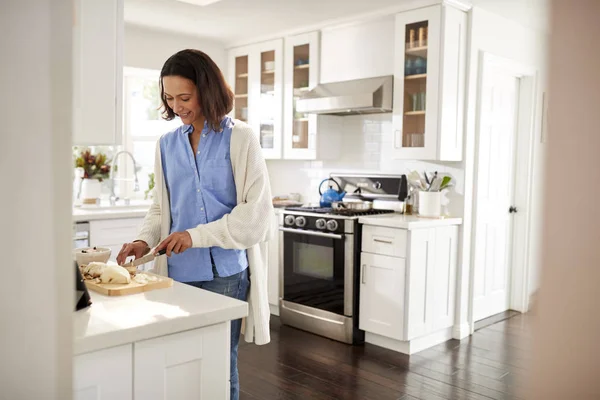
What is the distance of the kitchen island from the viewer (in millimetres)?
1260

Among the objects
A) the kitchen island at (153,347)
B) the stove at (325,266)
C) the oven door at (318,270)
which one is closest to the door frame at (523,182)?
the stove at (325,266)

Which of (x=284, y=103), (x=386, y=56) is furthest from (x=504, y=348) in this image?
(x=284, y=103)

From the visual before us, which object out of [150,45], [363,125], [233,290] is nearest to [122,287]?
[233,290]

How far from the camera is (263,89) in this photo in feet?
17.2

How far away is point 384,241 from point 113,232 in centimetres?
208

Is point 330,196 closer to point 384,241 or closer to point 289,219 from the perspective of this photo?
point 289,219

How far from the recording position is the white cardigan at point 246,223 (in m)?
1.88

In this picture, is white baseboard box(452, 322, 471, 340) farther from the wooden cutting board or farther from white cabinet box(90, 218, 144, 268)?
the wooden cutting board

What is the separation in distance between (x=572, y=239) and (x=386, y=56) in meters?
4.05

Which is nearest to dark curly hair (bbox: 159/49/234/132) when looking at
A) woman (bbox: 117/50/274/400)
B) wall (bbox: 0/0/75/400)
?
woman (bbox: 117/50/274/400)

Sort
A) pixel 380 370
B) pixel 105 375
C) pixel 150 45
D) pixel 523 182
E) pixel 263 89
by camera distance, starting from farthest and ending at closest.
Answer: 1. pixel 263 89
2. pixel 150 45
3. pixel 523 182
4. pixel 380 370
5. pixel 105 375

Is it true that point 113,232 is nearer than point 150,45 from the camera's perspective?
Yes

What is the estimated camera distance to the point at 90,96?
1.44m

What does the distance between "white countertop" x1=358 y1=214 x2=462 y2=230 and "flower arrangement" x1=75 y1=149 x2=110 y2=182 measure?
2.27 m
